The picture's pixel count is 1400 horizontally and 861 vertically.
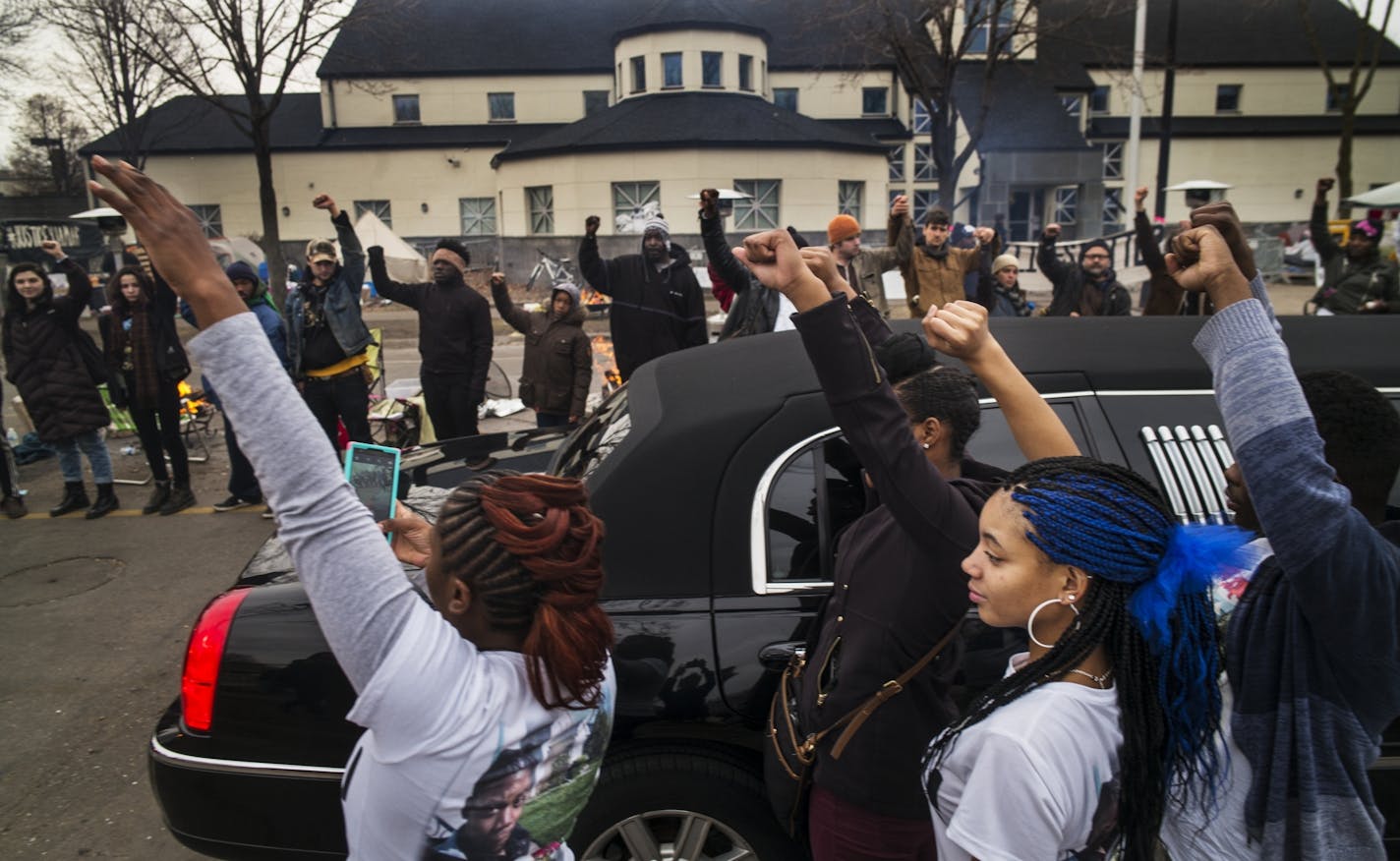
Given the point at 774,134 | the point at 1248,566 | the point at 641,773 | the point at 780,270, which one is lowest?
the point at 641,773

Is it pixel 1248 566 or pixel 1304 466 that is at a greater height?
pixel 1304 466

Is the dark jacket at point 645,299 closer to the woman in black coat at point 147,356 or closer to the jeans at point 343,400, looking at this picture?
the jeans at point 343,400

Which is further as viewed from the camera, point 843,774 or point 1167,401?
point 1167,401

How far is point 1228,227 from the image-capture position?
61.0 inches

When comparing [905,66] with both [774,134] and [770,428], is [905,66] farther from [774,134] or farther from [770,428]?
[770,428]

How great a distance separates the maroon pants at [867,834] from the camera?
6.48ft

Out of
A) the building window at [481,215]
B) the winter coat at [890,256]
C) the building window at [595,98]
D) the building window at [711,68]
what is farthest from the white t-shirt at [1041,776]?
the building window at [595,98]

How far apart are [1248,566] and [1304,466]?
22 centimetres

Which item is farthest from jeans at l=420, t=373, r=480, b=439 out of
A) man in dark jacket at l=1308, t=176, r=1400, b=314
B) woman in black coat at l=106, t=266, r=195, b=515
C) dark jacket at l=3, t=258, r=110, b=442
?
man in dark jacket at l=1308, t=176, r=1400, b=314

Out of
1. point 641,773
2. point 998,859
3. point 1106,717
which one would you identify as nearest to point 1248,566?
point 1106,717

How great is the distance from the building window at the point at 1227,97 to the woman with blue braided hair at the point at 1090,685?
151 feet

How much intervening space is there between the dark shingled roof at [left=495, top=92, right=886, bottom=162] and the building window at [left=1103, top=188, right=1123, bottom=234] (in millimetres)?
11005

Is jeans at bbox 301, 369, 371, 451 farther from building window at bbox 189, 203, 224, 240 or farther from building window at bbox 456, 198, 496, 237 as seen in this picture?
building window at bbox 189, 203, 224, 240

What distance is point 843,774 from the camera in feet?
6.52
